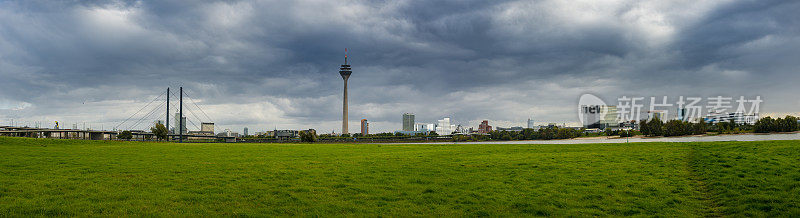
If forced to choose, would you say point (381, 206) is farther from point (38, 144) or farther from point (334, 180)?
point (38, 144)

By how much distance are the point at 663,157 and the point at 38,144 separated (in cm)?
5756

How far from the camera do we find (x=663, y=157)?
94.6ft

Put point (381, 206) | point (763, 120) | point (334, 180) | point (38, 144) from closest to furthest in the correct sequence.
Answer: point (381, 206), point (334, 180), point (38, 144), point (763, 120)

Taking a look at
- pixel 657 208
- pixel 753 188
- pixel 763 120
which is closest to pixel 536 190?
pixel 657 208

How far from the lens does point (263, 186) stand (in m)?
16.8

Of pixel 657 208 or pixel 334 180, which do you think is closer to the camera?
pixel 657 208

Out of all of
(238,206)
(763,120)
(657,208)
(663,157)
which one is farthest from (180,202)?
(763,120)

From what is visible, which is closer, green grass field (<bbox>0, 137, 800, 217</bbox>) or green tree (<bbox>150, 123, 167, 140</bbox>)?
green grass field (<bbox>0, 137, 800, 217</bbox>)

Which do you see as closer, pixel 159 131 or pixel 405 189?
pixel 405 189

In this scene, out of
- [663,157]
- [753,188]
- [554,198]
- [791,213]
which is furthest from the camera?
[663,157]

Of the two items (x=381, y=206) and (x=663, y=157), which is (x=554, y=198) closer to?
(x=381, y=206)

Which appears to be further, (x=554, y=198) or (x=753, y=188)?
(x=753, y=188)

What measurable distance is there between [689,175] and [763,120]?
88087mm

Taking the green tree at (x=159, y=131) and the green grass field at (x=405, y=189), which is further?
the green tree at (x=159, y=131)
